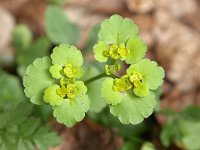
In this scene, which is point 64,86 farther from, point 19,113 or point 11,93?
point 11,93

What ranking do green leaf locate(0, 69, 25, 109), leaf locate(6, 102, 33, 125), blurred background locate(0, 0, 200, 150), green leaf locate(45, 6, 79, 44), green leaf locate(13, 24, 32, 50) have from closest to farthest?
leaf locate(6, 102, 33, 125), green leaf locate(0, 69, 25, 109), blurred background locate(0, 0, 200, 150), green leaf locate(45, 6, 79, 44), green leaf locate(13, 24, 32, 50)

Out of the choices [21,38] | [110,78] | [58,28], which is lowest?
[21,38]

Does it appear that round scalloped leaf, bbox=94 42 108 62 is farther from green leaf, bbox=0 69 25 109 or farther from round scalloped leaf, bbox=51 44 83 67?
green leaf, bbox=0 69 25 109

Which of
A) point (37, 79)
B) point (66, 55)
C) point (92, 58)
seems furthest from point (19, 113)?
point (92, 58)

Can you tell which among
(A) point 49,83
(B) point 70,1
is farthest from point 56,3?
(A) point 49,83

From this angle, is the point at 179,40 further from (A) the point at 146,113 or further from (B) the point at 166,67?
(A) the point at 146,113

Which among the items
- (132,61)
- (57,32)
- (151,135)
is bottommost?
(151,135)

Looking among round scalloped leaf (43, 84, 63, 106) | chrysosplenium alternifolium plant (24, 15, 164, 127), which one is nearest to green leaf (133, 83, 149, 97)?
chrysosplenium alternifolium plant (24, 15, 164, 127)
